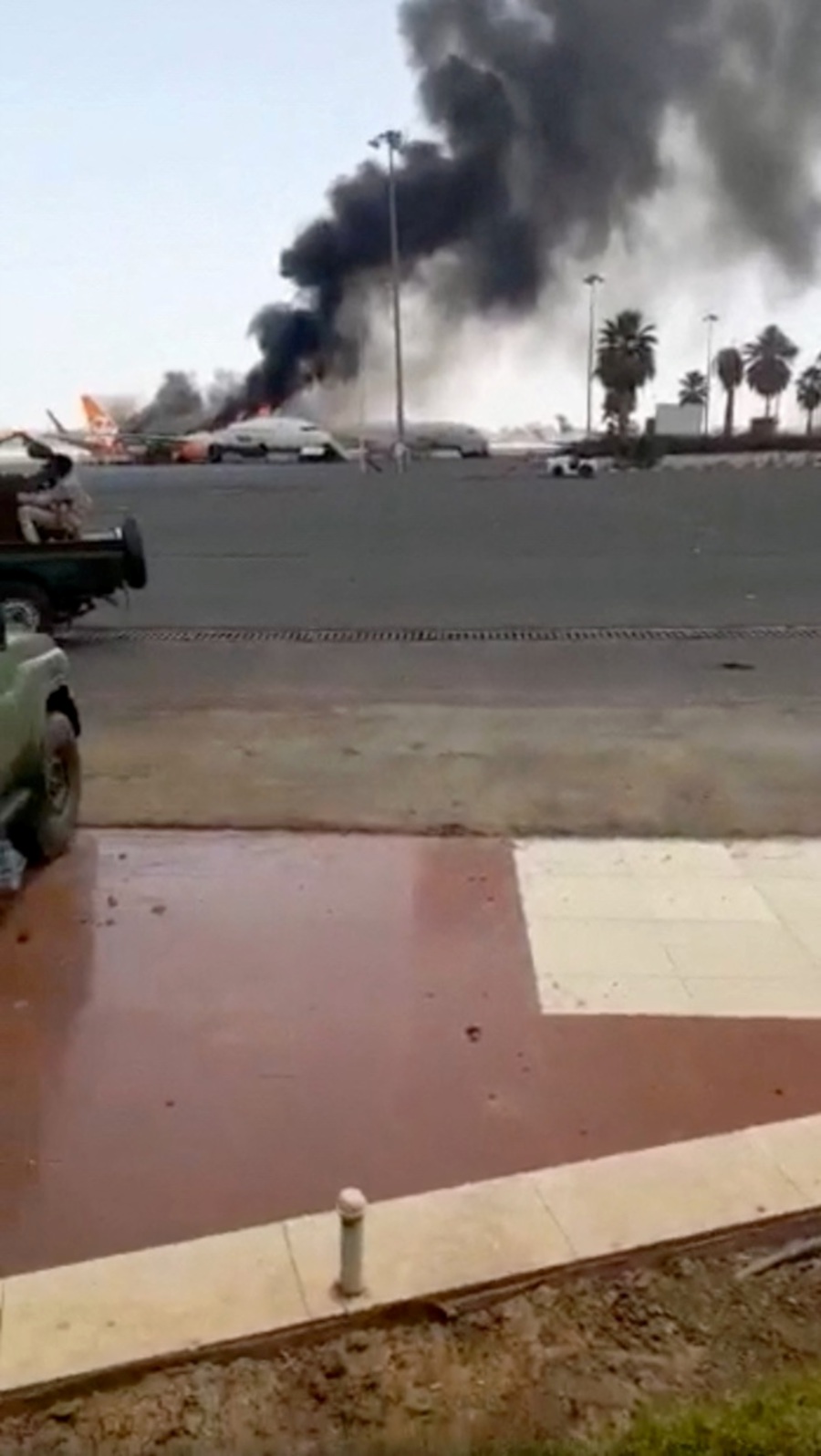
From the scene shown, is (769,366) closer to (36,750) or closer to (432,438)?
(432,438)

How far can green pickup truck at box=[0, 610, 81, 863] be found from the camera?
537 cm

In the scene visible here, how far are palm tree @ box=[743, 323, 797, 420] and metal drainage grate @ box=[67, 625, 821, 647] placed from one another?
321ft

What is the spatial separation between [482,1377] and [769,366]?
363ft

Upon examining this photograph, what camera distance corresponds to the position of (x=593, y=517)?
2698 cm

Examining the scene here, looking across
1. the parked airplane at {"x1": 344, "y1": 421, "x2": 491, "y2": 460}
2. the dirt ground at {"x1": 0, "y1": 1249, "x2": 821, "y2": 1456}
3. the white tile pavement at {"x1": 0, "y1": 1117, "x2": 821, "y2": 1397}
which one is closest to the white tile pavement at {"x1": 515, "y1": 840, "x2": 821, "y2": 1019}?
the white tile pavement at {"x1": 0, "y1": 1117, "x2": 821, "y2": 1397}

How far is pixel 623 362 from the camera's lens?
288 ft

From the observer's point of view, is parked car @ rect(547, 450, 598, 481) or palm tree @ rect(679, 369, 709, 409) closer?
parked car @ rect(547, 450, 598, 481)

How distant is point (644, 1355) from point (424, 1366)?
1.51 feet

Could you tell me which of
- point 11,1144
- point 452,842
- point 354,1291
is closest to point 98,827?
point 452,842

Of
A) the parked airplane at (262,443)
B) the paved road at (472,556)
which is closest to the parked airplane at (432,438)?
the parked airplane at (262,443)

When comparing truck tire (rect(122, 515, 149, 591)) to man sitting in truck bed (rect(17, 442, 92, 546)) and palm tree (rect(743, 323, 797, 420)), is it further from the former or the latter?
palm tree (rect(743, 323, 797, 420))

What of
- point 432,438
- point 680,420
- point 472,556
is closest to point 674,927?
point 472,556

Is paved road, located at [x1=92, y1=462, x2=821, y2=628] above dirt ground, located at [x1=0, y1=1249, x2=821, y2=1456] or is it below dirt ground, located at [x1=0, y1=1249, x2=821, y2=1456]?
below

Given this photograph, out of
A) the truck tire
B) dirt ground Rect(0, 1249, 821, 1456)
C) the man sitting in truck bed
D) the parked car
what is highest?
the man sitting in truck bed
